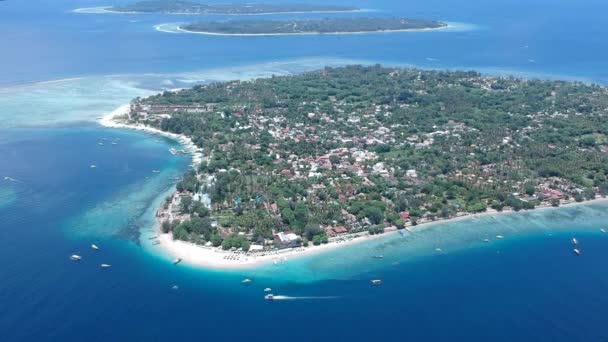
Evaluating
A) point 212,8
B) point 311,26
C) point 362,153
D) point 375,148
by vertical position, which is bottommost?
point 362,153

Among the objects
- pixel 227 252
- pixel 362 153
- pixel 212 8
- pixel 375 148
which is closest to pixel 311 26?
pixel 212 8

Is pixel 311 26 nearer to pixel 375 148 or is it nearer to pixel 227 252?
pixel 375 148

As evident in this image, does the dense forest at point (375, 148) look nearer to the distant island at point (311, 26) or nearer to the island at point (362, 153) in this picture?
the island at point (362, 153)

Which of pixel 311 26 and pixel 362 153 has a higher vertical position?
pixel 311 26

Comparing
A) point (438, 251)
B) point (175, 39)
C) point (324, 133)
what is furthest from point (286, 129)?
point (175, 39)

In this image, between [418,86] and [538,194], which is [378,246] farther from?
[418,86]

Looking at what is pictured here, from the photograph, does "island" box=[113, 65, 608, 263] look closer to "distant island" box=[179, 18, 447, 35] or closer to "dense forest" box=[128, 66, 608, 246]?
"dense forest" box=[128, 66, 608, 246]

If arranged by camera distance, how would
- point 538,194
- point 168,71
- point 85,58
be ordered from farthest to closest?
point 85,58 → point 168,71 → point 538,194
